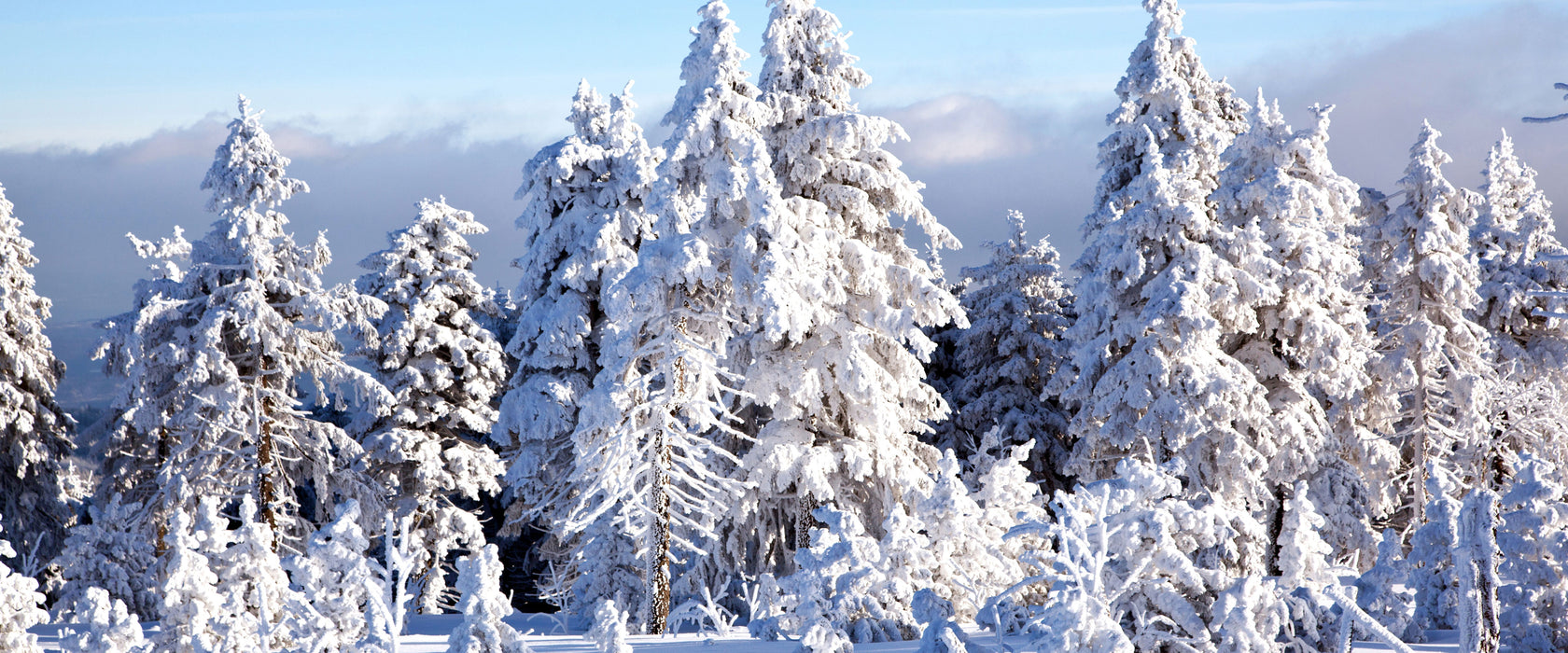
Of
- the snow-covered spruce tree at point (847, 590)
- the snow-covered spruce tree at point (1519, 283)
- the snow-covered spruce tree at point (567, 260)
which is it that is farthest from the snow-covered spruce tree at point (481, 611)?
the snow-covered spruce tree at point (1519, 283)

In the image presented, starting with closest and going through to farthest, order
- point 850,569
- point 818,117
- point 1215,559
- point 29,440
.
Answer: point 1215,559 → point 850,569 → point 818,117 → point 29,440

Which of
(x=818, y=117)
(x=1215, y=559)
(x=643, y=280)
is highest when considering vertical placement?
(x=818, y=117)

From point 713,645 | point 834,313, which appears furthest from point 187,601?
point 834,313

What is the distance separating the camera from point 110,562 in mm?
22453

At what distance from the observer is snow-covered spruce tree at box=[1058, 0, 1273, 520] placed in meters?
21.8

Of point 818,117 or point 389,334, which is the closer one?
point 818,117

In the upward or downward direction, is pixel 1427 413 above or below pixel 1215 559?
above

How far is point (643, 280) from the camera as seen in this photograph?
58.1 feet

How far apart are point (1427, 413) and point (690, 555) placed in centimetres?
1718

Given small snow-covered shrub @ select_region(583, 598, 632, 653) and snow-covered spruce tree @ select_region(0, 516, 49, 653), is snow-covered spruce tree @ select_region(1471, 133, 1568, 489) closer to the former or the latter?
small snow-covered shrub @ select_region(583, 598, 632, 653)

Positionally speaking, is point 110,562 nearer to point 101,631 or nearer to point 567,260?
point 567,260

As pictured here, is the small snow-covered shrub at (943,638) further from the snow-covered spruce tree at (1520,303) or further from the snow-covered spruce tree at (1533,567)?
the snow-covered spruce tree at (1520,303)

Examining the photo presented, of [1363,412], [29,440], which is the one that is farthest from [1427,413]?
[29,440]

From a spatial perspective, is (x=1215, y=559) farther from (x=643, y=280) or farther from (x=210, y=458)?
(x=210, y=458)
